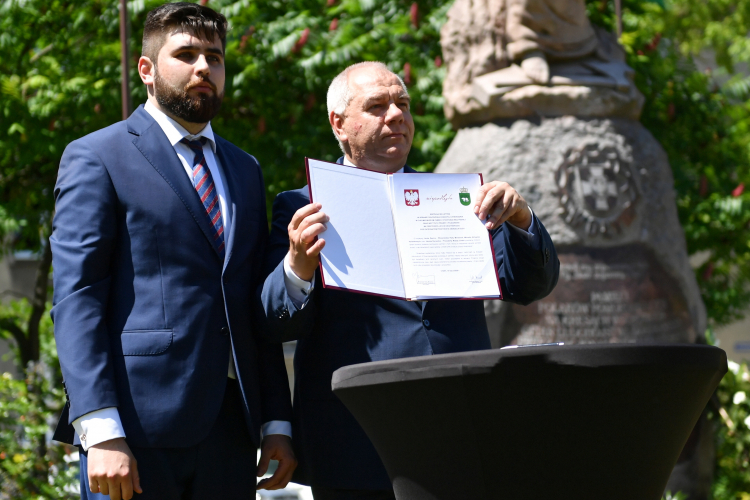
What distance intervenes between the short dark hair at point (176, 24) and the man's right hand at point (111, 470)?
1.08 m

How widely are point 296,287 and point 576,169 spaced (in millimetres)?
3190

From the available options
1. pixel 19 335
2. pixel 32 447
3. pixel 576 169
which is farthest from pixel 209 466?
pixel 19 335

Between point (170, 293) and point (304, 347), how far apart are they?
47 centimetres

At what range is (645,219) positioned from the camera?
5.10 meters

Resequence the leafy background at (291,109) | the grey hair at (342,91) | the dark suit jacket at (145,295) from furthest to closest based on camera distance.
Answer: the leafy background at (291,109), the grey hair at (342,91), the dark suit jacket at (145,295)

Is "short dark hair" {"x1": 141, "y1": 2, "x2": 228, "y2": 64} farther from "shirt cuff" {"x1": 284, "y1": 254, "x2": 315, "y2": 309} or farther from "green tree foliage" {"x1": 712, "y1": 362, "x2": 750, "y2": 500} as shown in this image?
"green tree foliage" {"x1": 712, "y1": 362, "x2": 750, "y2": 500}

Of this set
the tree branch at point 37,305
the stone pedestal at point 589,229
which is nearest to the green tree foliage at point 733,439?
the stone pedestal at point 589,229

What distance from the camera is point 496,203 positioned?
6.95 ft

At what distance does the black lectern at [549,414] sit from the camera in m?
1.39

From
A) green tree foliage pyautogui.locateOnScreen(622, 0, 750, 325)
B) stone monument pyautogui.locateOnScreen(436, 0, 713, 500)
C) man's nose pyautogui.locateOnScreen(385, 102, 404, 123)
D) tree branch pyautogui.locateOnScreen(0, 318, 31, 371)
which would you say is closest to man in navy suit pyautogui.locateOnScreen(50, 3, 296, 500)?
man's nose pyautogui.locateOnScreen(385, 102, 404, 123)

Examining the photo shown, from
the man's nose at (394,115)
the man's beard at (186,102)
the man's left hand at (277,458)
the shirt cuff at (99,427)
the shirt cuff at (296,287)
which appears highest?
the man's beard at (186,102)

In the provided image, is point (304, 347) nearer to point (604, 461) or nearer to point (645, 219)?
point (604, 461)

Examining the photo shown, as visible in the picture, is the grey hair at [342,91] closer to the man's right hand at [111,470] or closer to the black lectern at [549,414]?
the man's right hand at [111,470]

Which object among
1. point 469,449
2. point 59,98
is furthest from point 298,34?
point 469,449
